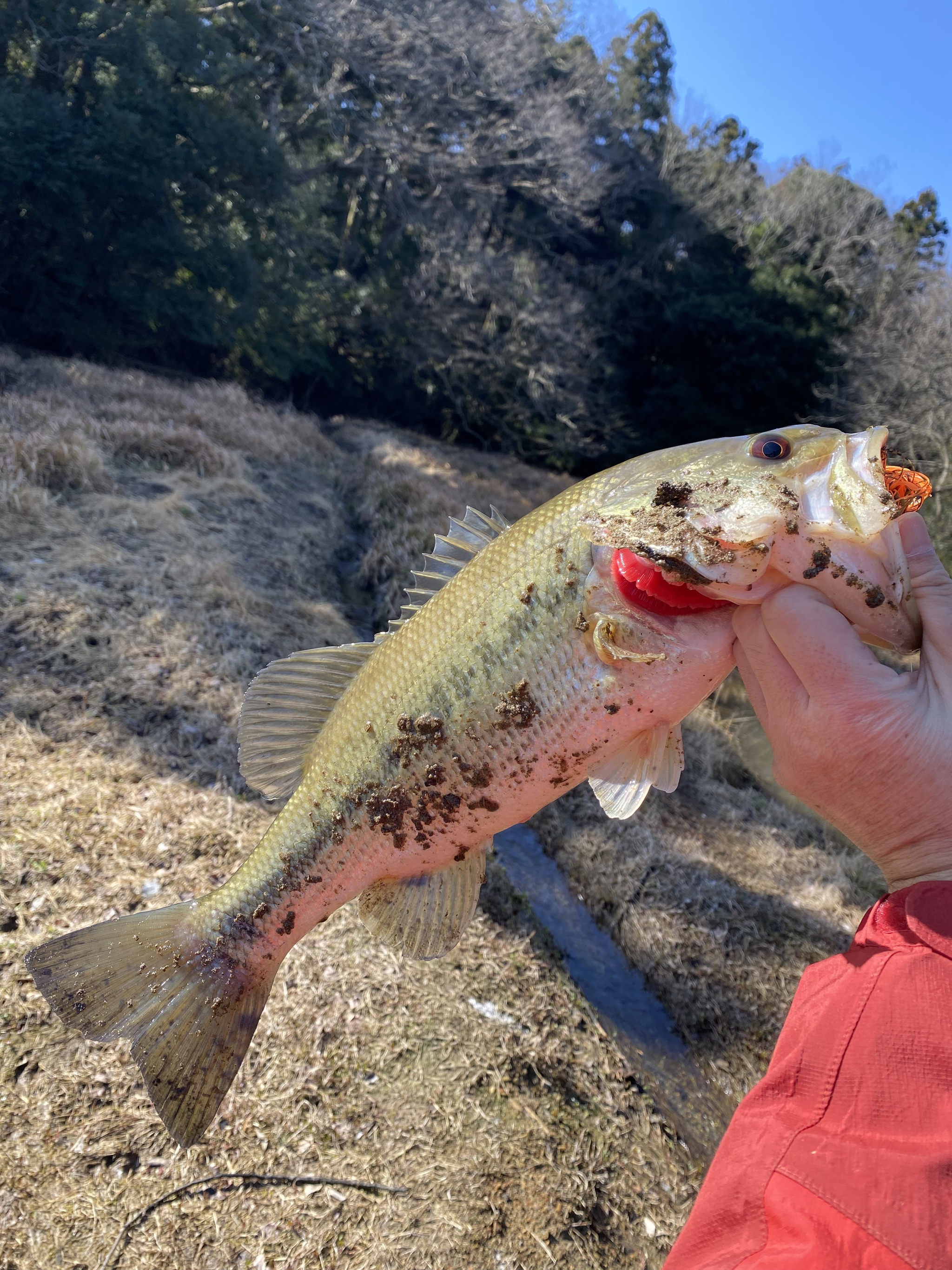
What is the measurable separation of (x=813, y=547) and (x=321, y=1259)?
3.04 m

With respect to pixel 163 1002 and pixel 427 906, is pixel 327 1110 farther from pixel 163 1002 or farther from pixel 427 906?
pixel 427 906

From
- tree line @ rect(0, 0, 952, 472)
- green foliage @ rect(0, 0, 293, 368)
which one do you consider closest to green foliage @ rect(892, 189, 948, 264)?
tree line @ rect(0, 0, 952, 472)

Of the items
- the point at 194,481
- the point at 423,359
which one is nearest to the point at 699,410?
the point at 423,359

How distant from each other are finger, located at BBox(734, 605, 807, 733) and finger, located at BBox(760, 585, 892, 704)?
0.03m

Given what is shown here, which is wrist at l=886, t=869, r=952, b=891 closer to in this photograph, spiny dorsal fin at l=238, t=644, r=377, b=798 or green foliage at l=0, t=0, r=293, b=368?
spiny dorsal fin at l=238, t=644, r=377, b=798

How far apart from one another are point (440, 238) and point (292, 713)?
18785 millimetres

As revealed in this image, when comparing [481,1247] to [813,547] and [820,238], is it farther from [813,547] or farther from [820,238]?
[820,238]

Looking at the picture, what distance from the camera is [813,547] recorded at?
174 cm

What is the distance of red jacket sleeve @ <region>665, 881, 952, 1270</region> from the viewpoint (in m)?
1.15

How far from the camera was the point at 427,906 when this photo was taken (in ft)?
6.97

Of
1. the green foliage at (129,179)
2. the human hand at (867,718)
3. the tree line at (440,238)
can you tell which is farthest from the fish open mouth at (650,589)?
the green foliage at (129,179)

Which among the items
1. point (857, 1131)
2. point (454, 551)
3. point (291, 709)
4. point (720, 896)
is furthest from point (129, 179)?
point (857, 1131)

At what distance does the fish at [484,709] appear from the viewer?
175 cm

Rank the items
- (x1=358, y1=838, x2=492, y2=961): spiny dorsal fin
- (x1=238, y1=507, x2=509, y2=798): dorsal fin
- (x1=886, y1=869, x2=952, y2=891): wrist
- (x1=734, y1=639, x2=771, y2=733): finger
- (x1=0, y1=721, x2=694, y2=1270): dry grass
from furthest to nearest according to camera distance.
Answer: (x1=0, y1=721, x2=694, y2=1270): dry grass, (x1=238, y1=507, x2=509, y2=798): dorsal fin, (x1=358, y1=838, x2=492, y2=961): spiny dorsal fin, (x1=734, y1=639, x2=771, y2=733): finger, (x1=886, y1=869, x2=952, y2=891): wrist
